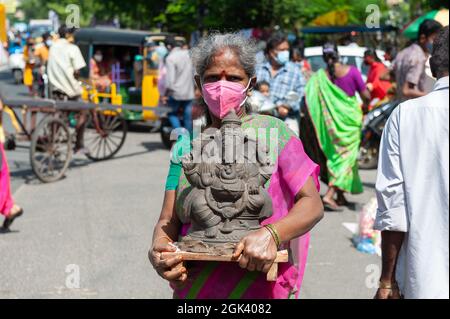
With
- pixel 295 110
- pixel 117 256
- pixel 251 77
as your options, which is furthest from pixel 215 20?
pixel 251 77

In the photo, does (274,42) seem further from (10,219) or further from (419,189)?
(419,189)

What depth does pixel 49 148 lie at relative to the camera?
32.4 feet

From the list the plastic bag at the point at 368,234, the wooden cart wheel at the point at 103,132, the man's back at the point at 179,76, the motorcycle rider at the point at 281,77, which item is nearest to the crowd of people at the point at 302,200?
the plastic bag at the point at 368,234

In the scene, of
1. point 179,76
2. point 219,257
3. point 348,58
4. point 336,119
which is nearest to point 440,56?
point 219,257

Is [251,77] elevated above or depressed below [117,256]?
above

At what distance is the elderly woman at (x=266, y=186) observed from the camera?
274cm

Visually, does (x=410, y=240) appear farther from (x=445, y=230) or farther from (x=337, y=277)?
(x=337, y=277)

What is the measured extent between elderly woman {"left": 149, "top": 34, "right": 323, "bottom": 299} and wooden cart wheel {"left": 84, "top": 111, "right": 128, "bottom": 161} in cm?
902

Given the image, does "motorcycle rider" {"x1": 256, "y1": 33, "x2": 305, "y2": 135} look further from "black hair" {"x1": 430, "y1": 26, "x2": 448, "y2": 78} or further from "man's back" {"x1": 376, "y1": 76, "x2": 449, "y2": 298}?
"man's back" {"x1": 376, "y1": 76, "x2": 449, "y2": 298}

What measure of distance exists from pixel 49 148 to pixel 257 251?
7.73 m

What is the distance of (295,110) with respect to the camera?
330 inches

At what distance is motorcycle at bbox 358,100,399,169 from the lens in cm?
1048
